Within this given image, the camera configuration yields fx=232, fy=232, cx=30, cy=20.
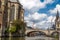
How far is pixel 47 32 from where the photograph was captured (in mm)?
130000

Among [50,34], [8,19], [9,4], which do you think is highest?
[9,4]

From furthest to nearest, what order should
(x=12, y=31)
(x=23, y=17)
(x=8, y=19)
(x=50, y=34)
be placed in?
(x=50, y=34) → (x=23, y=17) → (x=8, y=19) → (x=12, y=31)

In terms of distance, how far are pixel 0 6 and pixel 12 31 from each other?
10306mm

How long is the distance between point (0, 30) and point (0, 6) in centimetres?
963

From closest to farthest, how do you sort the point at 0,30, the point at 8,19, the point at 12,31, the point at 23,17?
the point at 0,30, the point at 12,31, the point at 8,19, the point at 23,17

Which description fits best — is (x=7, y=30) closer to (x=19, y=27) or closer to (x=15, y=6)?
(x=19, y=27)

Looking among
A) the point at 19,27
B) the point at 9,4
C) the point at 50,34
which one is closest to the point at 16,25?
the point at 19,27

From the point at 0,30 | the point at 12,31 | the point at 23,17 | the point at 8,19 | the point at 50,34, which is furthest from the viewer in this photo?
the point at 50,34

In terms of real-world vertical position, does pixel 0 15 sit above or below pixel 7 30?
above

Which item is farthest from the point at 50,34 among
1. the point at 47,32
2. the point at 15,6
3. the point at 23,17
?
the point at 15,6

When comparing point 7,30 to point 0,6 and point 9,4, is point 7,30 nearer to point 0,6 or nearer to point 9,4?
point 0,6

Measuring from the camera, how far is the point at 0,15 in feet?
272

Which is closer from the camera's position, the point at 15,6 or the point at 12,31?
the point at 12,31

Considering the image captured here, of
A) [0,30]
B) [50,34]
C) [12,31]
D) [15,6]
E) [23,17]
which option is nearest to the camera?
[0,30]
